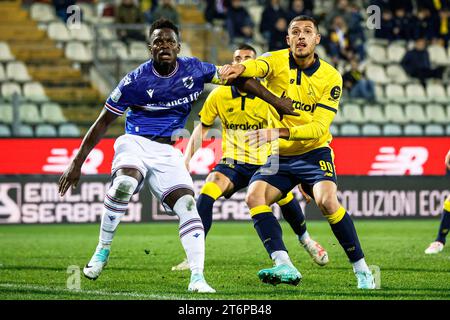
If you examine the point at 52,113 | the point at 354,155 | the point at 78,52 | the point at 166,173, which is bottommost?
the point at 166,173

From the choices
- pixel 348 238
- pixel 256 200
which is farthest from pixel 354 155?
pixel 348 238

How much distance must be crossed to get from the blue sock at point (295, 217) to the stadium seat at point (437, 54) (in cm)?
1321

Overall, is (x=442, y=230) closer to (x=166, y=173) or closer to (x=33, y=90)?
(x=166, y=173)

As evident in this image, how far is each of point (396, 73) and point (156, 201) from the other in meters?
8.04

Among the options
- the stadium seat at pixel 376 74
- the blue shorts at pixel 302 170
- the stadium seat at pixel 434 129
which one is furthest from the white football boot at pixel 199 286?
the stadium seat at pixel 376 74

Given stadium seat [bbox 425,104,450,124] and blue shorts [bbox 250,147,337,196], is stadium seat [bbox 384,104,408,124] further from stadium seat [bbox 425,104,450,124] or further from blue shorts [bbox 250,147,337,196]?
blue shorts [bbox 250,147,337,196]

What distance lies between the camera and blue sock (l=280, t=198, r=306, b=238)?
1055 cm

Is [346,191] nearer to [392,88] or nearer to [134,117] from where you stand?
[392,88]

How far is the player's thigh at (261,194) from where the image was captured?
28.9 feet

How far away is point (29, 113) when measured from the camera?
17875mm

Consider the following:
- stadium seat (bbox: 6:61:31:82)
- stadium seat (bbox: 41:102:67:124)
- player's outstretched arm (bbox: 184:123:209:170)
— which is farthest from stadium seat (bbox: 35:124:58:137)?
player's outstretched arm (bbox: 184:123:209:170)

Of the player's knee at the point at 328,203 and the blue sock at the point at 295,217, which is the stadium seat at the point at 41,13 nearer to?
the blue sock at the point at 295,217

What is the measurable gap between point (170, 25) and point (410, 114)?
1327 centimetres
